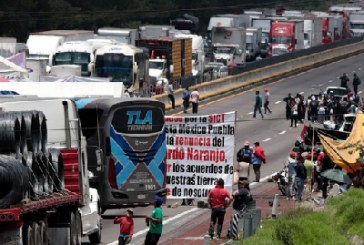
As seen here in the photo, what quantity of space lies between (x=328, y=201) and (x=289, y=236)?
8.74m

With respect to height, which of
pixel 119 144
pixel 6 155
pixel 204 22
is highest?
pixel 6 155

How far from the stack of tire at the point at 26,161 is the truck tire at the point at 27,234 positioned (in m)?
0.41

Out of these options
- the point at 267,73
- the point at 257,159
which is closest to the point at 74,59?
the point at 267,73

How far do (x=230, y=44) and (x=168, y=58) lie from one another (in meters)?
19.7

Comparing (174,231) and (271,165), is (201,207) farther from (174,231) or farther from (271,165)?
(271,165)

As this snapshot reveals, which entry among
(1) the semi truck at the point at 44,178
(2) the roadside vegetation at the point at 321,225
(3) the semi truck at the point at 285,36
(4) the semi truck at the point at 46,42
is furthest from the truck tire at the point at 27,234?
(3) the semi truck at the point at 285,36

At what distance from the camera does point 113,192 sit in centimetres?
3098

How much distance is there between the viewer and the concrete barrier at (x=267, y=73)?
68.5 meters

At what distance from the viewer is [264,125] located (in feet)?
197

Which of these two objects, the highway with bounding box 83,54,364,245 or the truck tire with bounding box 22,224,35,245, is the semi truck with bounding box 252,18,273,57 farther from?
the truck tire with bounding box 22,224,35,245

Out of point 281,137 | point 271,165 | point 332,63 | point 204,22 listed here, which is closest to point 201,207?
point 271,165

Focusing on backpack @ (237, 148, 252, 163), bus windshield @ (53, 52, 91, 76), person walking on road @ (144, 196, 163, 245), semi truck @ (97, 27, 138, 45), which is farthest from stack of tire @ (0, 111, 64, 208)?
semi truck @ (97, 27, 138, 45)

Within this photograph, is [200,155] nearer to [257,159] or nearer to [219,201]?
[219,201]

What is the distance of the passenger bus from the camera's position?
30641mm
